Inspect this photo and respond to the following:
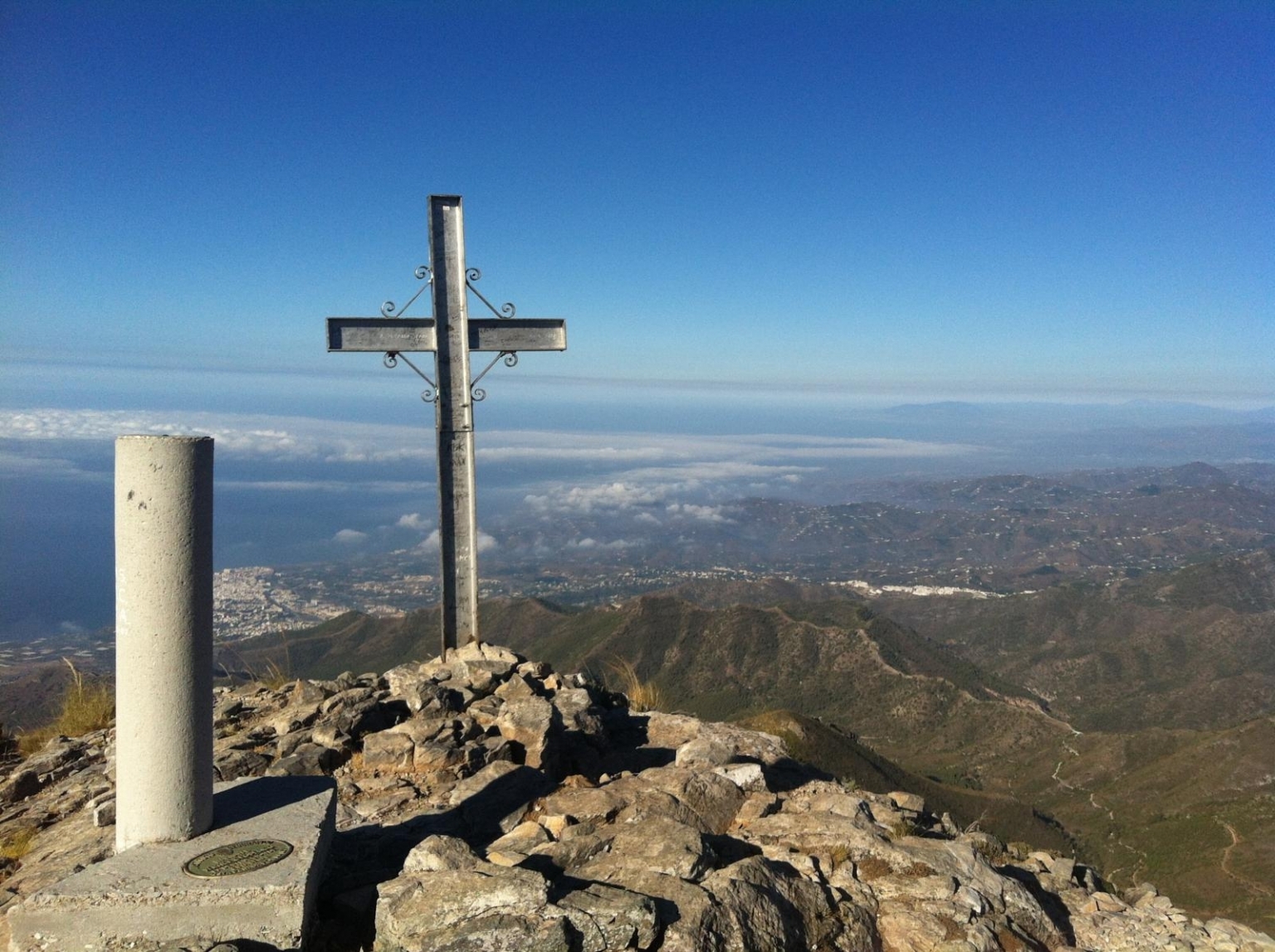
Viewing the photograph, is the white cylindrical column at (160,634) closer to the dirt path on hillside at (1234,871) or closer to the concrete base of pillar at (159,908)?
the concrete base of pillar at (159,908)

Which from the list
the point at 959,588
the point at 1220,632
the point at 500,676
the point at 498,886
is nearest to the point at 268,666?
the point at 500,676

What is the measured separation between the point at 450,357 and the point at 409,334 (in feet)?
2.29

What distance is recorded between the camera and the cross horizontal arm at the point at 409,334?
492 inches

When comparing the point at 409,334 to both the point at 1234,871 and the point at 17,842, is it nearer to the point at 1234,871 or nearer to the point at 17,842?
the point at 17,842

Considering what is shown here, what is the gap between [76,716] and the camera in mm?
12422

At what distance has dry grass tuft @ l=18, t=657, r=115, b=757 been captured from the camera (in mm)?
12094

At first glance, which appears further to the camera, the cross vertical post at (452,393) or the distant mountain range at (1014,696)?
the distant mountain range at (1014,696)

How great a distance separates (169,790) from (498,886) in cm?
255

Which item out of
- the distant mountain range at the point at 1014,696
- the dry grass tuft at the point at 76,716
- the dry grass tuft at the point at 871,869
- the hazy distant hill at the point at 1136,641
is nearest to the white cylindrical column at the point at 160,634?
the dry grass tuft at the point at 871,869

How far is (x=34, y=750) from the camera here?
11.8m

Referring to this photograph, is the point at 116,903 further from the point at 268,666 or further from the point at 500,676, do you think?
the point at 268,666

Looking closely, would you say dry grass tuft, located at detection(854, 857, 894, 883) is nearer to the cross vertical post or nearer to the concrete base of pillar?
the concrete base of pillar

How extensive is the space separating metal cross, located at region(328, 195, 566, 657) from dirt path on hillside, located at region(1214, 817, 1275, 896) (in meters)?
42.8

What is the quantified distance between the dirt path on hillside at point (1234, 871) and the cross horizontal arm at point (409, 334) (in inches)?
1728
